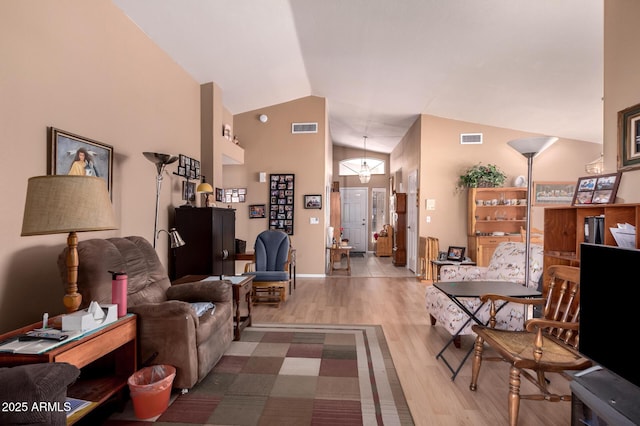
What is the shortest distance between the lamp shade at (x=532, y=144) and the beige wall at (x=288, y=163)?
3.99 m

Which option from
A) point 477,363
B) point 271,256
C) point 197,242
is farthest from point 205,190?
point 477,363

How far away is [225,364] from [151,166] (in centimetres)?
223

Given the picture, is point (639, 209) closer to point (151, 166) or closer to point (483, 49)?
point (483, 49)

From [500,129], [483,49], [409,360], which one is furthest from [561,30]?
[409,360]

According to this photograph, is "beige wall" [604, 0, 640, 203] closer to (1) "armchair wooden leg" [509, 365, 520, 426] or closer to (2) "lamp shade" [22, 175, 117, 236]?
(1) "armchair wooden leg" [509, 365, 520, 426]

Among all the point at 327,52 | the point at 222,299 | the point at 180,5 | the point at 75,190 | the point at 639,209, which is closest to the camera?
the point at 75,190

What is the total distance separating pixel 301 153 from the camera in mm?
6543

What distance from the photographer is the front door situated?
11.2 meters

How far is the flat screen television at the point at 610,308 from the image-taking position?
4.59 feet

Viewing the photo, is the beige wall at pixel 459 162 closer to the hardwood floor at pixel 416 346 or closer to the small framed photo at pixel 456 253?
the small framed photo at pixel 456 253

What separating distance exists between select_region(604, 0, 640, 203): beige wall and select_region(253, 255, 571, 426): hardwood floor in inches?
61.5

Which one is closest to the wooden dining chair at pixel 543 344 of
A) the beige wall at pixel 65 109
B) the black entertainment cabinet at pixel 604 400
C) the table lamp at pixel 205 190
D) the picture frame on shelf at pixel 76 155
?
the black entertainment cabinet at pixel 604 400

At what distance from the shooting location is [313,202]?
6484 mm

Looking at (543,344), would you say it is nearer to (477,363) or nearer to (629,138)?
(477,363)
